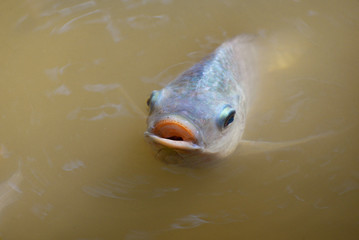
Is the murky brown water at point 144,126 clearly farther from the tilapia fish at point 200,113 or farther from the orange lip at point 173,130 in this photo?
the orange lip at point 173,130

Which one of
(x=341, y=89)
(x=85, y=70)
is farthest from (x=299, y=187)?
(x=85, y=70)

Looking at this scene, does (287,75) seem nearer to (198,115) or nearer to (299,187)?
(299,187)

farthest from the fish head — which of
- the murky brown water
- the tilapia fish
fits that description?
the murky brown water

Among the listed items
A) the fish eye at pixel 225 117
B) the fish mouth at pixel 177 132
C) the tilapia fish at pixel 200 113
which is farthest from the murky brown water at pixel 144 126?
the fish mouth at pixel 177 132

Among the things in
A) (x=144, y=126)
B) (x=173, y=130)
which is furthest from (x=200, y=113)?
(x=144, y=126)

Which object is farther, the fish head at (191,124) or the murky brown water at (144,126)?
the murky brown water at (144,126)

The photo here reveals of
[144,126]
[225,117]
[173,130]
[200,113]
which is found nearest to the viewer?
[173,130]

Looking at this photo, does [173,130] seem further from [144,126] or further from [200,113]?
[144,126]
